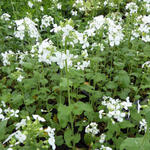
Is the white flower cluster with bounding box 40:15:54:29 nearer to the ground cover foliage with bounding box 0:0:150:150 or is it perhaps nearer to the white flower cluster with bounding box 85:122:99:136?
the ground cover foliage with bounding box 0:0:150:150

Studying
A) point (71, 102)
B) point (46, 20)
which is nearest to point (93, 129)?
point (71, 102)

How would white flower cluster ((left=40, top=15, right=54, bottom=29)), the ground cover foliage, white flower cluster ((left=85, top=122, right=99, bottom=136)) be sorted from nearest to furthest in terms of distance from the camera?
the ground cover foliage
white flower cluster ((left=85, top=122, right=99, bottom=136))
white flower cluster ((left=40, top=15, right=54, bottom=29))

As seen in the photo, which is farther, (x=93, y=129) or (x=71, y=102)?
(x=71, y=102)

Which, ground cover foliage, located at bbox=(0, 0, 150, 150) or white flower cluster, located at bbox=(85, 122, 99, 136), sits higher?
ground cover foliage, located at bbox=(0, 0, 150, 150)

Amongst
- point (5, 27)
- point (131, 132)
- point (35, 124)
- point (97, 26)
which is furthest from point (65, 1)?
point (35, 124)

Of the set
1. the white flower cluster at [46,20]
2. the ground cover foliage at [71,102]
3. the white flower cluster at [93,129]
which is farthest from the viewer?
the white flower cluster at [46,20]

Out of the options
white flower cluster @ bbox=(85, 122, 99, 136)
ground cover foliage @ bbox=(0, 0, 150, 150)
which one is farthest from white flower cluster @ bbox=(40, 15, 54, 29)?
white flower cluster @ bbox=(85, 122, 99, 136)

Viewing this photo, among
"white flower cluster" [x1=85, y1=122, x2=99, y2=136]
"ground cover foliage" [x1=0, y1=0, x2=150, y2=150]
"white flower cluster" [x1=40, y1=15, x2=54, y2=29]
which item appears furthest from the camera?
"white flower cluster" [x1=40, y1=15, x2=54, y2=29]

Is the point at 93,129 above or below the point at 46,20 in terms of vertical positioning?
below

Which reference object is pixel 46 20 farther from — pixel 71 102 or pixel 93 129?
pixel 93 129

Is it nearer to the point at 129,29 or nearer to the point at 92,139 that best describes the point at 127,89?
the point at 92,139

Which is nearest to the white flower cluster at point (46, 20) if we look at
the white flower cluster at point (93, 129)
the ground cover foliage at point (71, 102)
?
the ground cover foliage at point (71, 102)

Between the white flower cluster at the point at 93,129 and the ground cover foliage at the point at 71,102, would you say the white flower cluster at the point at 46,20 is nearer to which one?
the ground cover foliage at the point at 71,102

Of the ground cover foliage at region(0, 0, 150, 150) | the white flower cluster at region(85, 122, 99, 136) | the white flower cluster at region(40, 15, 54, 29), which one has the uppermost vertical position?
the white flower cluster at region(40, 15, 54, 29)
